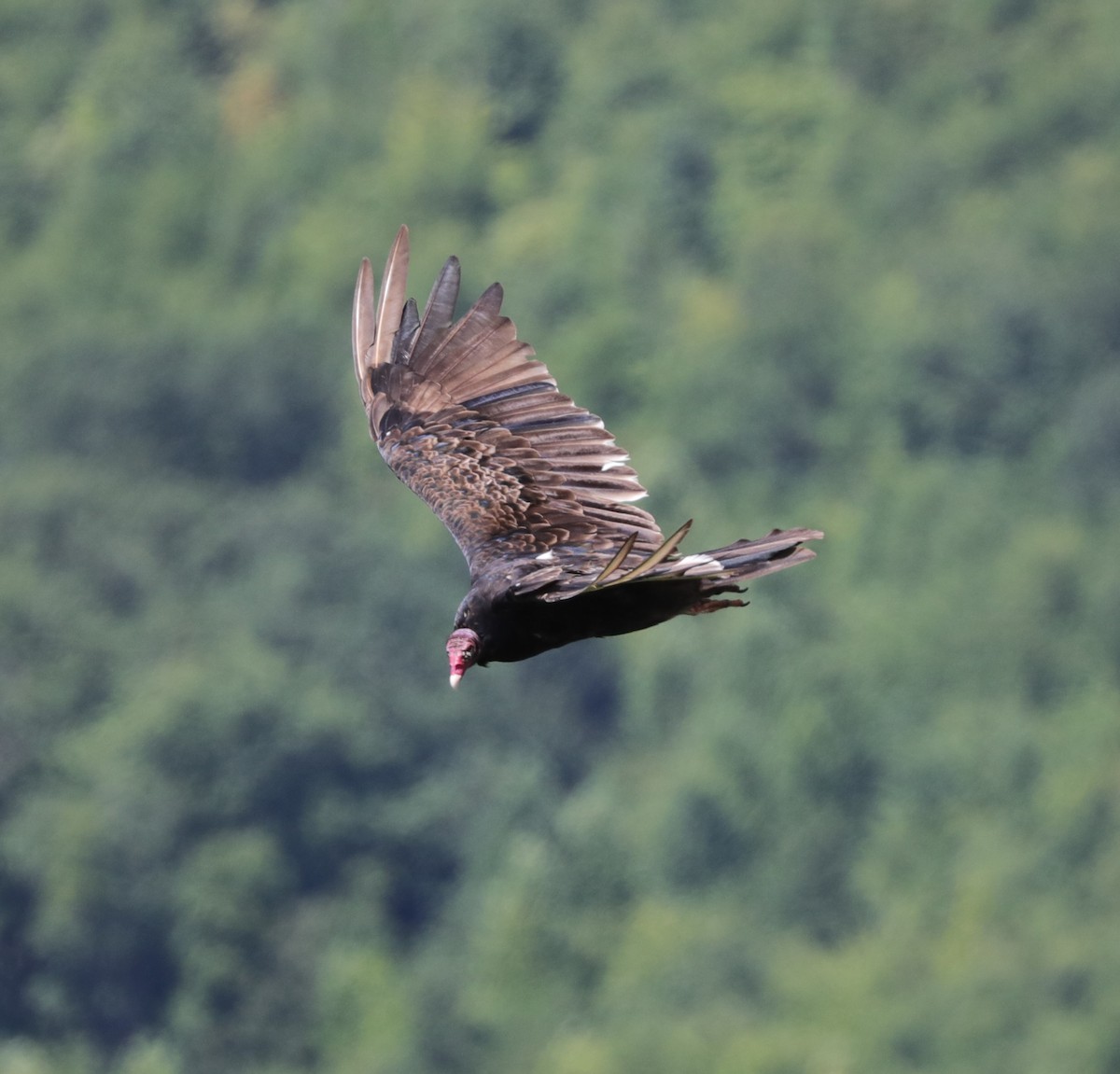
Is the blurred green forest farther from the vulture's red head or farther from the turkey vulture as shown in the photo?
the vulture's red head

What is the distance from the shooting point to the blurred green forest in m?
59.0

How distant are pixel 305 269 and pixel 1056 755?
34278 mm

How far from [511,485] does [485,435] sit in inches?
17.9

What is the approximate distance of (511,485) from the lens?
1289 cm

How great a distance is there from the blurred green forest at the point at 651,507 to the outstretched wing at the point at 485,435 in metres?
40.6

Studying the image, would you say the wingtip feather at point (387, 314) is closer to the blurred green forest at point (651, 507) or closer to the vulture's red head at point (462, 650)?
the vulture's red head at point (462, 650)

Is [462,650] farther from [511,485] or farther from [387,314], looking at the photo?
[387,314]

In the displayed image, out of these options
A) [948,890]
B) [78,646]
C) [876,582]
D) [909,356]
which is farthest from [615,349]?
[948,890]

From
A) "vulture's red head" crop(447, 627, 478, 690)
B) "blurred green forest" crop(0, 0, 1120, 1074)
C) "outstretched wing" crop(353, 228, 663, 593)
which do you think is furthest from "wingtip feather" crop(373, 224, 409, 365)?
"blurred green forest" crop(0, 0, 1120, 1074)

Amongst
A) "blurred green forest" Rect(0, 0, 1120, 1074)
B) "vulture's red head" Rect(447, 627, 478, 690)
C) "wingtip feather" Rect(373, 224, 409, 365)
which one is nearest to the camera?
"vulture's red head" Rect(447, 627, 478, 690)

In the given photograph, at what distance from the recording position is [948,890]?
6234 centimetres

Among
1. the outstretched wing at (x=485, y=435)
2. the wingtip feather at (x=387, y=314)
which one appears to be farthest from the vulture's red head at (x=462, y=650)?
the wingtip feather at (x=387, y=314)

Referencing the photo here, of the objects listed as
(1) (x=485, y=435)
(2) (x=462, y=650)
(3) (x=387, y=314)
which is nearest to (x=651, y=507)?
(3) (x=387, y=314)

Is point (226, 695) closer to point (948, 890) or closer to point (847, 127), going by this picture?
point (948, 890)
